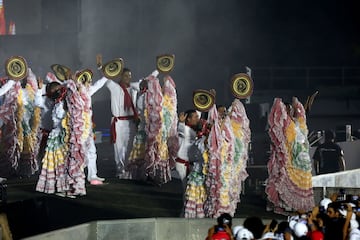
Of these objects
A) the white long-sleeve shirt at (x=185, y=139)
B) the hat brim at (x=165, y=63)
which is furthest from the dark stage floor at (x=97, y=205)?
the hat brim at (x=165, y=63)

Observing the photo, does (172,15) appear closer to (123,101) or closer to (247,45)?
(247,45)

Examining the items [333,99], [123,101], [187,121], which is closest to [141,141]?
[123,101]

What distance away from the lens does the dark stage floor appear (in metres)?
11.0

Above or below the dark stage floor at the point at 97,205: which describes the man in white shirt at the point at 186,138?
above

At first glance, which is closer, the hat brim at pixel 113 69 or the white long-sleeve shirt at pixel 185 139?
the white long-sleeve shirt at pixel 185 139

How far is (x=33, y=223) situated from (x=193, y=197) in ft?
5.84

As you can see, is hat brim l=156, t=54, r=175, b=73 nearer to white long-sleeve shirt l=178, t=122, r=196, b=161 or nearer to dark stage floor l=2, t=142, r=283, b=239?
dark stage floor l=2, t=142, r=283, b=239

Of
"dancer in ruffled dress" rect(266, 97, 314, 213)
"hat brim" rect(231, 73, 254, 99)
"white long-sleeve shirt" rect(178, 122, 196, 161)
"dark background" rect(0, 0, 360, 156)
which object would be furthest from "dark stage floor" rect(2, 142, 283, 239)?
"dark background" rect(0, 0, 360, 156)

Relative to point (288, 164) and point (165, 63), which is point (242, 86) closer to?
point (288, 164)

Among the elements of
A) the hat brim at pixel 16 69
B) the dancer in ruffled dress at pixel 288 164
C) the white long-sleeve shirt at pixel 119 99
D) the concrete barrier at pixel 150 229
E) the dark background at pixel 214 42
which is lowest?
the concrete barrier at pixel 150 229

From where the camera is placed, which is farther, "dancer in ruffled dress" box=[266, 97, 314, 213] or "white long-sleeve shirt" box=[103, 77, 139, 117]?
"white long-sleeve shirt" box=[103, 77, 139, 117]

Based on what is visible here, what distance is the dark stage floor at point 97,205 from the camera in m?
11.0

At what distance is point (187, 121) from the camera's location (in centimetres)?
1118

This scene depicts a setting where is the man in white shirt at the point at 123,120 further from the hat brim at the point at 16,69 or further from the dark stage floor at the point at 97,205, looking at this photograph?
the hat brim at the point at 16,69
